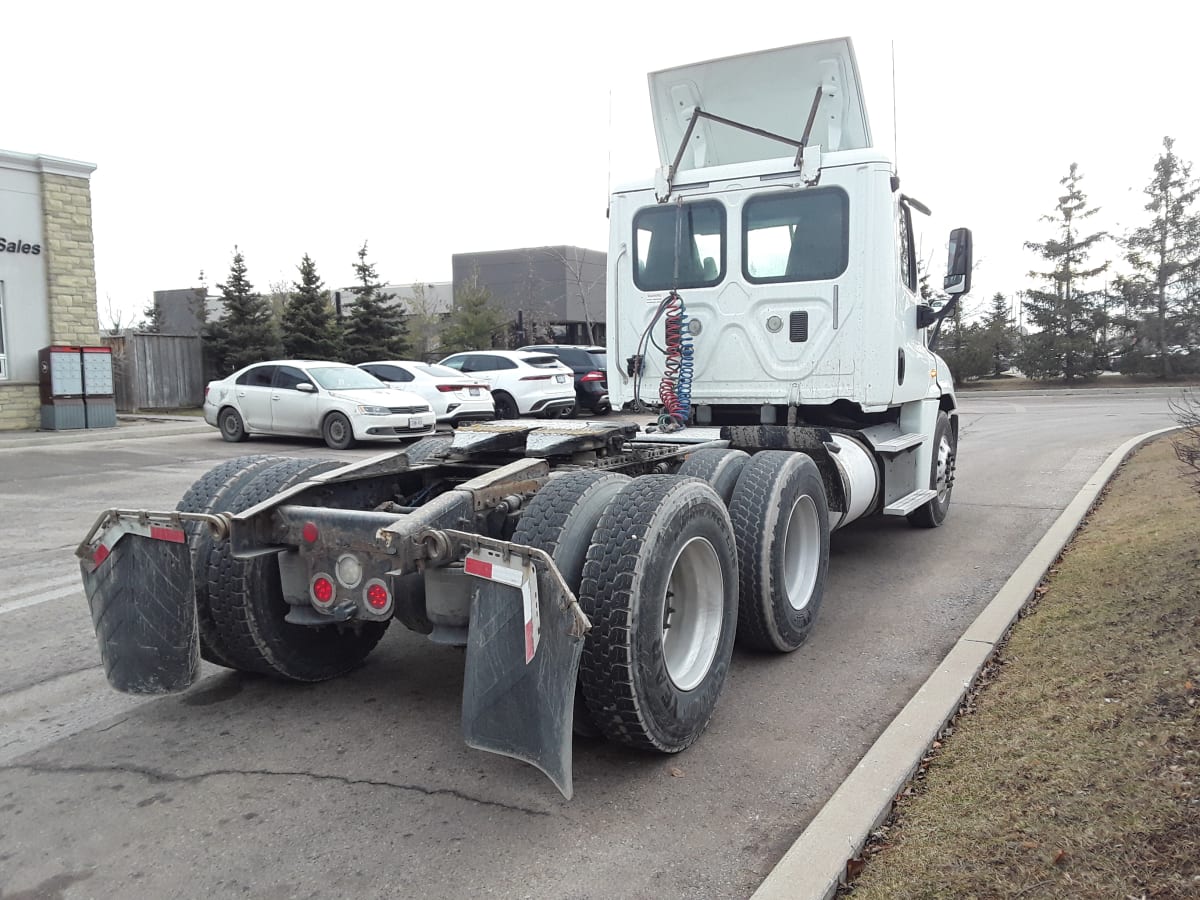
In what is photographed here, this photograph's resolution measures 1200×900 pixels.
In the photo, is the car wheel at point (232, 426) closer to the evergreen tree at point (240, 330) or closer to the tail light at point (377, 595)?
the evergreen tree at point (240, 330)

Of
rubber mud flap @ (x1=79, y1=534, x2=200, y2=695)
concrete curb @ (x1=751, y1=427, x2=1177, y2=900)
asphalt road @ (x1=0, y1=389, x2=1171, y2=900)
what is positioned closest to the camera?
concrete curb @ (x1=751, y1=427, x2=1177, y2=900)

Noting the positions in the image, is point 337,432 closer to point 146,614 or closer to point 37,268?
point 37,268

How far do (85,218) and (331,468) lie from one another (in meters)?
18.3

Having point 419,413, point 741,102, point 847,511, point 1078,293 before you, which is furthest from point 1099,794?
point 1078,293

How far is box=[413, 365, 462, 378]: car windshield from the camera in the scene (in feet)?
64.1

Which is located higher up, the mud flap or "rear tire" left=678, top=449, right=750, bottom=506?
"rear tire" left=678, top=449, right=750, bottom=506

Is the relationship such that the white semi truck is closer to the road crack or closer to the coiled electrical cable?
the coiled electrical cable

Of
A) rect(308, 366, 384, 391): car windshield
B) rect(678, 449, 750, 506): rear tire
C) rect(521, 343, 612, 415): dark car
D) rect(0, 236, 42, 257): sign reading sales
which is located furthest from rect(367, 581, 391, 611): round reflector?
rect(0, 236, 42, 257): sign reading sales

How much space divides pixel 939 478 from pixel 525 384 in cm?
1240

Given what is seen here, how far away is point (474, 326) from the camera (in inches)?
1436

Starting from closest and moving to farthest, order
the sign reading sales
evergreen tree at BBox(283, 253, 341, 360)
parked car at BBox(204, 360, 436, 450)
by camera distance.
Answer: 1. parked car at BBox(204, 360, 436, 450)
2. the sign reading sales
3. evergreen tree at BBox(283, 253, 341, 360)

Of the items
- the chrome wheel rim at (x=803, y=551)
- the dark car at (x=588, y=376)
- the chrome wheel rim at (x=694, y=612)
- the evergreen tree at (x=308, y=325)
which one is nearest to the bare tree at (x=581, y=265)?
the evergreen tree at (x=308, y=325)

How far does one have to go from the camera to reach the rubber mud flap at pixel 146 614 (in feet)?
12.3

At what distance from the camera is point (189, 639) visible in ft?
12.5
